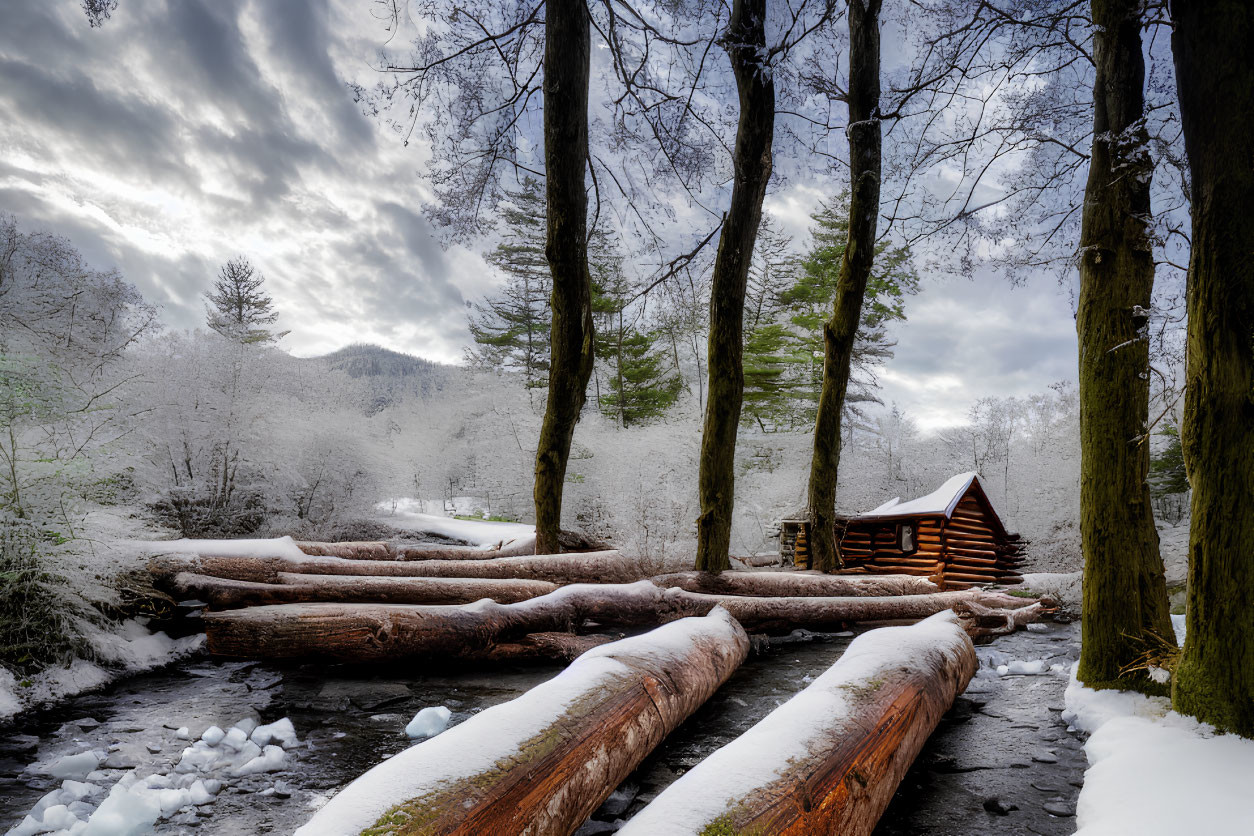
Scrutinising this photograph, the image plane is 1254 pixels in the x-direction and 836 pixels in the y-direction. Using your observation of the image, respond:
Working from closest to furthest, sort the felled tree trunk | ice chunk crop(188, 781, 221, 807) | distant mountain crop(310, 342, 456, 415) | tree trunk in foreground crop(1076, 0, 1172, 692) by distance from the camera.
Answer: ice chunk crop(188, 781, 221, 807)
tree trunk in foreground crop(1076, 0, 1172, 692)
the felled tree trunk
distant mountain crop(310, 342, 456, 415)

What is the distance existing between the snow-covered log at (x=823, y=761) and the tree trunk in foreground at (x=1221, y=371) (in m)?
1.30

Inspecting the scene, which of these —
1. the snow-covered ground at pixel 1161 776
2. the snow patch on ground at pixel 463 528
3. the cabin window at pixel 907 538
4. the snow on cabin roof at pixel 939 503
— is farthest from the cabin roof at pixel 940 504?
the snow patch on ground at pixel 463 528

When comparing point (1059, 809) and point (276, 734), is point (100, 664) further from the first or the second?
point (1059, 809)

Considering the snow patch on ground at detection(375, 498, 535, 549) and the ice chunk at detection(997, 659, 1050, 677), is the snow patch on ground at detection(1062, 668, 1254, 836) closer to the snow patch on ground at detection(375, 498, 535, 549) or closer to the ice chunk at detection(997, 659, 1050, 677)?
the ice chunk at detection(997, 659, 1050, 677)

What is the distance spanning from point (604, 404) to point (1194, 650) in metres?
20.6

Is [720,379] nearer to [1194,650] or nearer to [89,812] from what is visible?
[1194,650]

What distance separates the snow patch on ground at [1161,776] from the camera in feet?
7.17

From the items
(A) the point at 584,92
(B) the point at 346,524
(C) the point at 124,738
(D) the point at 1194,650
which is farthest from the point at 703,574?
A: (B) the point at 346,524

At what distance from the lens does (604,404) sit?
2320 cm

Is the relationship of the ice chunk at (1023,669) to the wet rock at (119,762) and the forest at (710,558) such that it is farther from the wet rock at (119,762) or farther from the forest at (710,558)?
the wet rock at (119,762)

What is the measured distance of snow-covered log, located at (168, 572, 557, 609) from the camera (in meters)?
6.45

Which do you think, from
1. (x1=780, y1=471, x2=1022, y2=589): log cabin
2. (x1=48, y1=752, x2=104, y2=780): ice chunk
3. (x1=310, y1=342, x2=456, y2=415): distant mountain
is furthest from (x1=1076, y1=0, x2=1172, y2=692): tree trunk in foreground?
(x1=310, y1=342, x2=456, y2=415): distant mountain

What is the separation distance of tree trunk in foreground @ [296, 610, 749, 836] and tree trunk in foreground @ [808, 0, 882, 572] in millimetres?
6641

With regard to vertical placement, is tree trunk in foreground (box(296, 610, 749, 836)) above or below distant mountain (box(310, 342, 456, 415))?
below
